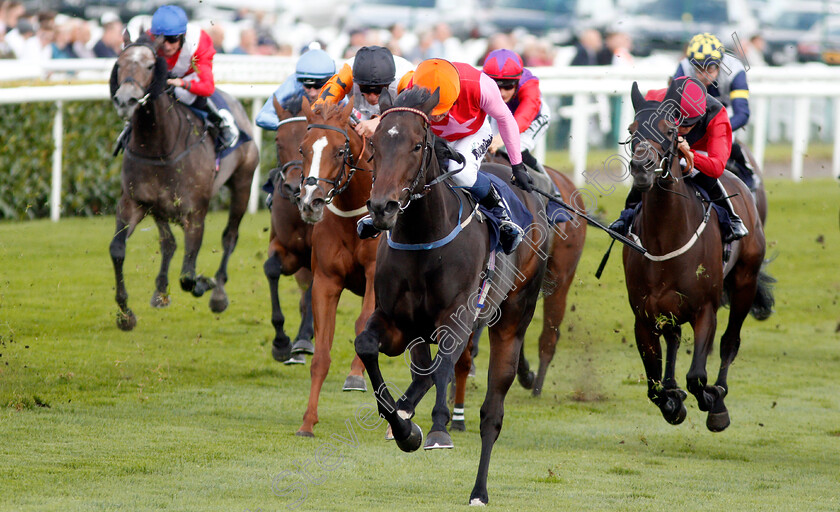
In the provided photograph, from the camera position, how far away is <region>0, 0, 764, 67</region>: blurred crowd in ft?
46.4

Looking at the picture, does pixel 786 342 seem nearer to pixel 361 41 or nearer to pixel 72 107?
pixel 72 107

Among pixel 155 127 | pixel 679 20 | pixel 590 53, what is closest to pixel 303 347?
pixel 155 127

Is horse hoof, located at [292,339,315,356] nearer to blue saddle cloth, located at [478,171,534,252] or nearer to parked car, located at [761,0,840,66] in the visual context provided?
blue saddle cloth, located at [478,171,534,252]

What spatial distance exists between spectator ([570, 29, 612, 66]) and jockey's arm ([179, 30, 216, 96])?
7706mm

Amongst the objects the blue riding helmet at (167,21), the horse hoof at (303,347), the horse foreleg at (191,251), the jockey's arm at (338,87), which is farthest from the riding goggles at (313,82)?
the horse foreleg at (191,251)

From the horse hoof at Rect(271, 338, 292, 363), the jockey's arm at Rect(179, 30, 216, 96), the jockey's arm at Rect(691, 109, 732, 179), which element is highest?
the jockey's arm at Rect(691, 109, 732, 179)

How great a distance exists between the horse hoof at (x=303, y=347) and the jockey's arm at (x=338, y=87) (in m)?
2.00

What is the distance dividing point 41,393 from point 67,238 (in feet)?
14.8

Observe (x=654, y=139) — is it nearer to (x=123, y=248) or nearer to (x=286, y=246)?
(x=286, y=246)

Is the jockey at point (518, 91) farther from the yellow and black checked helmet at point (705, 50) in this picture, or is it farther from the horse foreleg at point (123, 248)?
the horse foreleg at point (123, 248)

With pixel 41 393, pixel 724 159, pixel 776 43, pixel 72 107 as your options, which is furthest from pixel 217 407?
pixel 776 43

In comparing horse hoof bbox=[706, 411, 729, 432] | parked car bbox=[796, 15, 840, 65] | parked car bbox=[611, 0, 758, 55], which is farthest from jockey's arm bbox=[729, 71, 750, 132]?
parked car bbox=[611, 0, 758, 55]

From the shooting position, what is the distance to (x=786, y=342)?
33.4ft

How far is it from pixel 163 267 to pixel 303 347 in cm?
175
